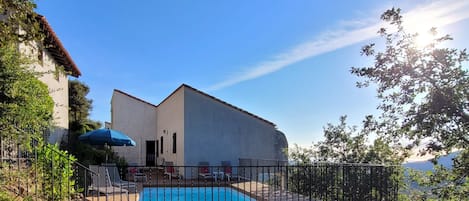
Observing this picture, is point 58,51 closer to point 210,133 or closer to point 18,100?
point 18,100

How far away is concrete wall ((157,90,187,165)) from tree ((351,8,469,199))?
13204mm

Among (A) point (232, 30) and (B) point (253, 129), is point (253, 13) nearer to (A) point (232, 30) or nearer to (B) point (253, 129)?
(A) point (232, 30)

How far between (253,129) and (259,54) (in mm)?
6805

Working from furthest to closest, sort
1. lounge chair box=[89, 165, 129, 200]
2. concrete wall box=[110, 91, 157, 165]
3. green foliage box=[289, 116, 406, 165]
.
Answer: concrete wall box=[110, 91, 157, 165], green foliage box=[289, 116, 406, 165], lounge chair box=[89, 165, 129, 200]

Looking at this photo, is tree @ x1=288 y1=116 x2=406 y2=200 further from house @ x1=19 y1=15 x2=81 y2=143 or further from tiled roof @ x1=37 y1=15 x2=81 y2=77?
tiled roof @ x1=37 y1=15 x2=81 y2=77

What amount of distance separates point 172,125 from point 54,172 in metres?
14.7

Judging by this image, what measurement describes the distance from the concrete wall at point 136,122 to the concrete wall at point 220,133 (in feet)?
26.9

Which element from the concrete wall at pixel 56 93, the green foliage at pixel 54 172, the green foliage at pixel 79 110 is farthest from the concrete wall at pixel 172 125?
the green foliage at pixel 54 172

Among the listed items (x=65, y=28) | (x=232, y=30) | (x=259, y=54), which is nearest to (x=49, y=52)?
(x=65, y=28)

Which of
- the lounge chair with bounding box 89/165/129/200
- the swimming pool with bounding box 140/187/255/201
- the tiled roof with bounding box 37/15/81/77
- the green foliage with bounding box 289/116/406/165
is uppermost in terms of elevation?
the tiled roof with bounding box 37/15/81/77

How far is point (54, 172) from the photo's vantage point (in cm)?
683

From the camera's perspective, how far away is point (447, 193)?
6219 millimetres

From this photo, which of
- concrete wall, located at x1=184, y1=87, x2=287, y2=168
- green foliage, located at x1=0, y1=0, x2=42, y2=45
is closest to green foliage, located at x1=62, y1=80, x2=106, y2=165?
concrete wall, located at x1=184, y1=87, x2=287, y2=168

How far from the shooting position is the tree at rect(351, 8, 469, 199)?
578 cm
